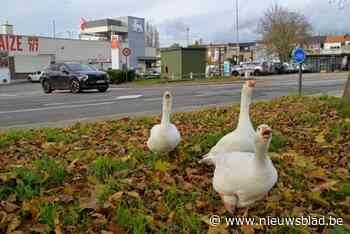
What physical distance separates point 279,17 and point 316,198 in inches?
2713

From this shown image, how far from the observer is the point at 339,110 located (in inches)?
279

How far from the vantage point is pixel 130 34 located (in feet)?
255

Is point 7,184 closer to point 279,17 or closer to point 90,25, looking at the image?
point 279,17

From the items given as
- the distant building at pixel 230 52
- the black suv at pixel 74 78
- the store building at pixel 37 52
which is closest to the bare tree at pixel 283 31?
the distant building at pixel 230 52

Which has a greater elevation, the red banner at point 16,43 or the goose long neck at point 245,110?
the red banner at point 16,43

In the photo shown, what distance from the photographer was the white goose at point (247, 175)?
2.51 meters

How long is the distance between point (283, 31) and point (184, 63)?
3721cm

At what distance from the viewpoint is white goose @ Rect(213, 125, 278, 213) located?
251cm

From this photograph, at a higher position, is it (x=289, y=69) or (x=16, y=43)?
(x=16, y=43)

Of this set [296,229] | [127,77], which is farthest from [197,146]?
[127,77]

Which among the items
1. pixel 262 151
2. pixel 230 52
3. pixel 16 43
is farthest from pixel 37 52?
pixel 230 52

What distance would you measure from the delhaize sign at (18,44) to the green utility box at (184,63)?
24.3 metres

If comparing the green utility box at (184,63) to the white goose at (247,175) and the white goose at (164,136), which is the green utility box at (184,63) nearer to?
the white goose at (164,136)

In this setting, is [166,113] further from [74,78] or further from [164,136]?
[74,78]
